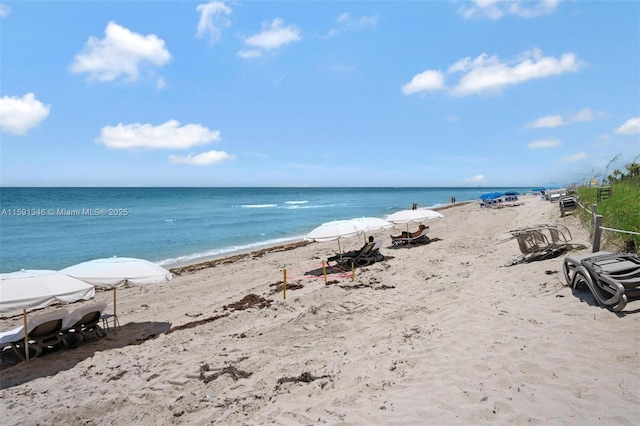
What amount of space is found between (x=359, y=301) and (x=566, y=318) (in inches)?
164

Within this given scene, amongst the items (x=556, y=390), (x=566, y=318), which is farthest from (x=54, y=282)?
(x=566, y=318)

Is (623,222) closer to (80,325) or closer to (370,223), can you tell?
(370,223)

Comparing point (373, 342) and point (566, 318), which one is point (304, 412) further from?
point (566, 318)

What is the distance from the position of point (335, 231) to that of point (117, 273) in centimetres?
643

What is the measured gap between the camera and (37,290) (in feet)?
20.5

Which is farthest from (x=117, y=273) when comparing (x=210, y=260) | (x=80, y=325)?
(x=210, y=260)

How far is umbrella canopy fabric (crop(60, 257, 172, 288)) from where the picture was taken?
7209 millimetres

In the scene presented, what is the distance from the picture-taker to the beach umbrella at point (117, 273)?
23.6 feet

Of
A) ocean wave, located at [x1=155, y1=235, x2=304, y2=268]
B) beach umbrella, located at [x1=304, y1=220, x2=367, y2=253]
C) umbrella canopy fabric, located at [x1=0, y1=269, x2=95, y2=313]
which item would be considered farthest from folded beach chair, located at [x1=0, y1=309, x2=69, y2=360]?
ocean wave, located at [x1=155, y1=235, x2=304, y2=268]

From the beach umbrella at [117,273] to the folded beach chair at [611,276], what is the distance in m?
7.61

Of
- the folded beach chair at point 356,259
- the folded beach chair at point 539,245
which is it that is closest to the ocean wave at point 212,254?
the folded beach chair at point 356,259

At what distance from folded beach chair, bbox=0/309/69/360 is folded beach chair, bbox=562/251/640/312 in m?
9.53

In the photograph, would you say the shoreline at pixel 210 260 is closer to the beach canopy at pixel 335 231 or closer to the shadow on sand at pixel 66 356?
the beach canopy at pixel 335 231

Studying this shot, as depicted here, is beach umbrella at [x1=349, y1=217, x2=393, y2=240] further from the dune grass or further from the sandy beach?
the dune grass
